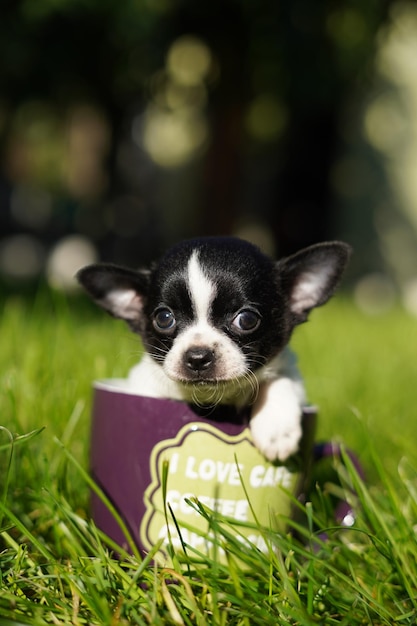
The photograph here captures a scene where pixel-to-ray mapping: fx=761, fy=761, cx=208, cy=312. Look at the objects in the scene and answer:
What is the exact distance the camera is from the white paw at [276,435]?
1.52 metres

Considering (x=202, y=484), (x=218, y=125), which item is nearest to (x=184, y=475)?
(x=202, y=484)

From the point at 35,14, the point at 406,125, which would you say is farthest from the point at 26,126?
the point at 406,125

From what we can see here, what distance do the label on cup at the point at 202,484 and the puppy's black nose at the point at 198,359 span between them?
7.9 inches

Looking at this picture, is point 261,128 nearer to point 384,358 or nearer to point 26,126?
point 26,126

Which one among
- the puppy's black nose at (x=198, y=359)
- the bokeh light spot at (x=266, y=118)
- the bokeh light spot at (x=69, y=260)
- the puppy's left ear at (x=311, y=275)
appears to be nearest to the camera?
the puppy's black nose at (x=198, y=359)

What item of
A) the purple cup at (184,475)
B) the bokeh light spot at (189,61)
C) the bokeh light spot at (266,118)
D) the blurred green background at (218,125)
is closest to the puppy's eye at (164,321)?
the purple cup at (184,475)

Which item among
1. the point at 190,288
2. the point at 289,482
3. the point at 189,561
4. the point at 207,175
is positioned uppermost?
the point at 207,175

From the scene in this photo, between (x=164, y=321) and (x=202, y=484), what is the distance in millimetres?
480

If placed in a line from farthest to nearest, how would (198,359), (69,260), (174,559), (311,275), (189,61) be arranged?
(189,61)
(69,260)
(311,275)
(198,359)
(174,559)

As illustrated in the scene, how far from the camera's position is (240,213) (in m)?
12.0

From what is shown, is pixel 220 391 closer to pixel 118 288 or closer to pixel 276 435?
pixel 276 435

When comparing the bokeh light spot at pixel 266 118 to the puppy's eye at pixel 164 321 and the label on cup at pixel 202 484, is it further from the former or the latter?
the label on cup at pixel 202 484

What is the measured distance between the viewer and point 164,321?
1.85 m

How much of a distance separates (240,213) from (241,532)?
10.7m
